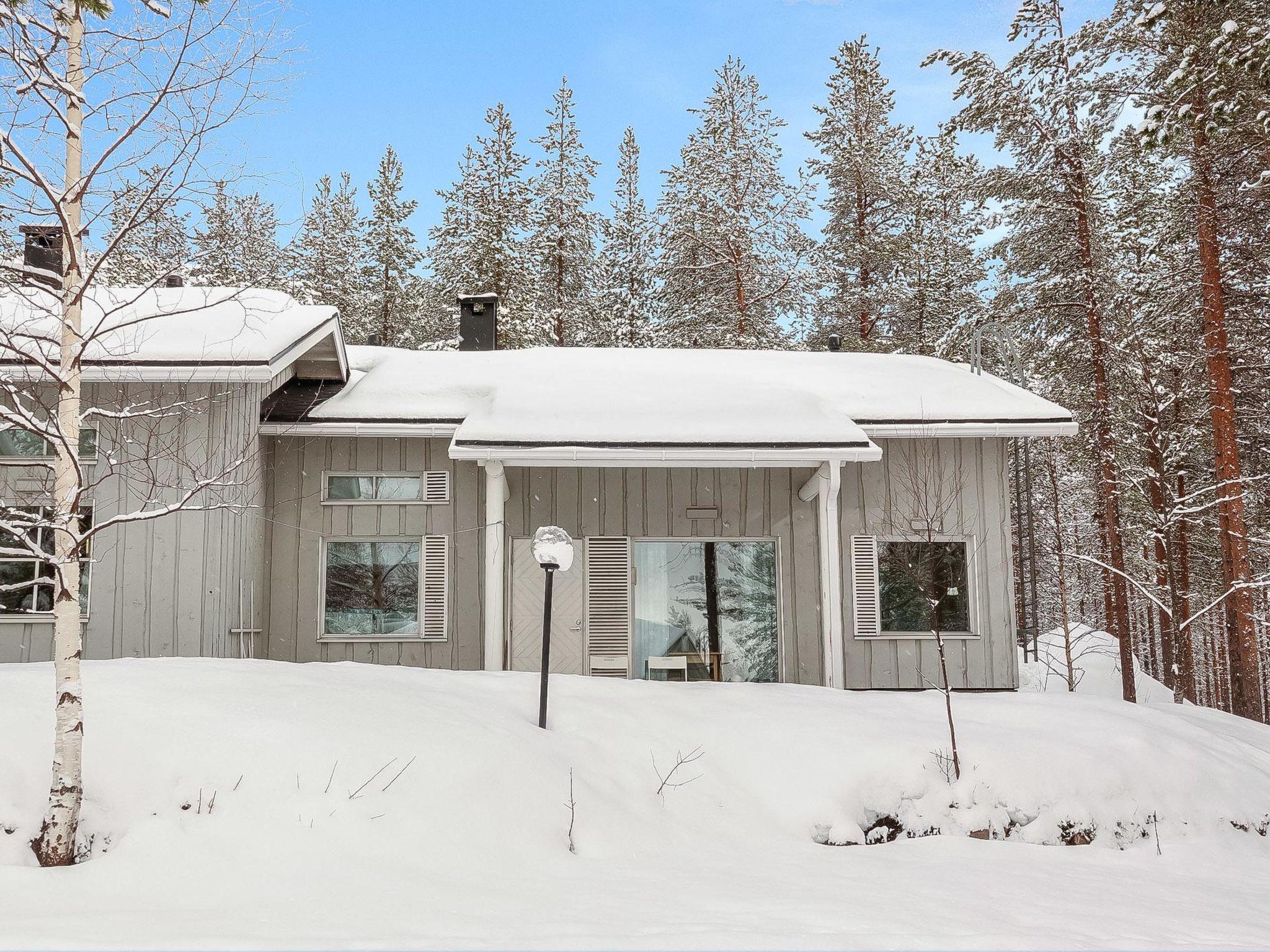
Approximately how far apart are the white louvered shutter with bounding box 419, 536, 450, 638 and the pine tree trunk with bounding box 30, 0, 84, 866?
4596 millimetres

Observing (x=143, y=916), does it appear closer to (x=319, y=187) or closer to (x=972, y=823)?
(x=972, y=823)

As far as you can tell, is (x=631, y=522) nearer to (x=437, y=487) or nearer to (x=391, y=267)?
(x=437, y=487)

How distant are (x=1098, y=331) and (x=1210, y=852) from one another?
9.75m

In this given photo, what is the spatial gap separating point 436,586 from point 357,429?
173cm

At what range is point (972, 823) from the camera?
528 cm

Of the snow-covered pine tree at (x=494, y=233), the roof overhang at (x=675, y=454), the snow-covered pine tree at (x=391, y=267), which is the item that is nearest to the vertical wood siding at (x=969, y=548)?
the roof overhang at (x=675, y=454)

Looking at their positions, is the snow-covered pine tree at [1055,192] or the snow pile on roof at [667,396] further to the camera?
the snow-covered pine tree at [1055,192]

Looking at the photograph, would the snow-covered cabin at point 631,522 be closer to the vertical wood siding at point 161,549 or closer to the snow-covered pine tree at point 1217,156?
the vertical wood siding at point 161,549

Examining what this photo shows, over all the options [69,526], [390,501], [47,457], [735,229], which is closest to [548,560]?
[69,526]

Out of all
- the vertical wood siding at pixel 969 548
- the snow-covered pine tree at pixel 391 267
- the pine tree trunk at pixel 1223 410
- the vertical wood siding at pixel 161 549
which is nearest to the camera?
the vertical wood siding at pixel 161 549

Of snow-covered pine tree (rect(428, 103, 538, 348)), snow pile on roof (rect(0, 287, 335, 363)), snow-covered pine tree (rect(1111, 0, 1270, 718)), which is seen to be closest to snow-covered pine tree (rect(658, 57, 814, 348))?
snow-covered pine tree (rect(428, 103, 538, 348))

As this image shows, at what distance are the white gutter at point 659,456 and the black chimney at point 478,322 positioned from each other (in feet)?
16.3

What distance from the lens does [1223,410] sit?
1031 cm

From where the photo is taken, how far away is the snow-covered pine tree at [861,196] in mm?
18766
